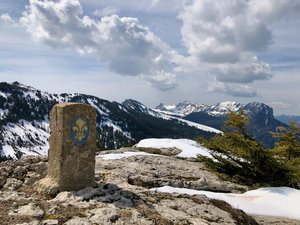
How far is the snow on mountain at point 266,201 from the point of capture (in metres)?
17.7

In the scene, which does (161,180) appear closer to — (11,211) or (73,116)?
(73,116)

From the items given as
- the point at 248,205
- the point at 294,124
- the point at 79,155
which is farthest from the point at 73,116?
the point at 294,124

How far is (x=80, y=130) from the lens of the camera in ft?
50.5

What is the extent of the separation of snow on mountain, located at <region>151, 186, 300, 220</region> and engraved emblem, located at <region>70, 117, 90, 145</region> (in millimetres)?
4771

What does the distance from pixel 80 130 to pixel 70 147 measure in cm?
81

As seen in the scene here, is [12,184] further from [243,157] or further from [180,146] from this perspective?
[180,146]

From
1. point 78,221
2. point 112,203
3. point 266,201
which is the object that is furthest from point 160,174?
point 78,221

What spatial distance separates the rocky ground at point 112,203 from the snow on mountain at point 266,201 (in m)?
1.06

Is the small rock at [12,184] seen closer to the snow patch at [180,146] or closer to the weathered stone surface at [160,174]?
the weathered stone surface at [160,174]

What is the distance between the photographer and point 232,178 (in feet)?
79.8

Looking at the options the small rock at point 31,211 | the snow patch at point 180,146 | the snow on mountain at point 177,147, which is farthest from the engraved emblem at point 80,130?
the snow patch at point 180,146

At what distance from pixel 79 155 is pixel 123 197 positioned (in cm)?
269

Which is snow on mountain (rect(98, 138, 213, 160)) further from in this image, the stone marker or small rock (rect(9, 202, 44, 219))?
small rock (rect(9, 202, 44, 219))

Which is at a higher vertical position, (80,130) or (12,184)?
(80,130)
